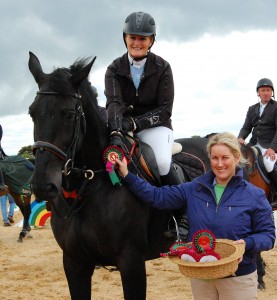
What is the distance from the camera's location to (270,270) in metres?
7.00

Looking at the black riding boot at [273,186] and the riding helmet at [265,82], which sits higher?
the riding helmet at [265,82]

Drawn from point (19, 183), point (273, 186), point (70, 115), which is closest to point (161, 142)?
point (70, 115)

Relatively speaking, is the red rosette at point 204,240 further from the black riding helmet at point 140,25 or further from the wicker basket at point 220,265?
the black riding helmet at point 140,25

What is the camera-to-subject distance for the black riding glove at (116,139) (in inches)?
146

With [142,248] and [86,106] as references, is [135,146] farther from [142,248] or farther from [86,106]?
[142,248]

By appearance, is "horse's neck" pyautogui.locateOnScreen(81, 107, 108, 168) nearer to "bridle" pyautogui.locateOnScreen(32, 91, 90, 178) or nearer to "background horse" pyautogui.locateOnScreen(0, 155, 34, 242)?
"bridle" pyautogui.locateOnScreen(32, 91, 90, 178)

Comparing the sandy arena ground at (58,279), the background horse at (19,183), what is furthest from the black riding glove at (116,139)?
the background horse at (19,183)

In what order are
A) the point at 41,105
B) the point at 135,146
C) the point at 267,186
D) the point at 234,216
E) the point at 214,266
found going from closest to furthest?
the point at 214,266 → the point at 234,216 → the point at 41,105 → the point at 135,146 → the point at 267,186

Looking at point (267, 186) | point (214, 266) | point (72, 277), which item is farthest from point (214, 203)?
point (267, 186)

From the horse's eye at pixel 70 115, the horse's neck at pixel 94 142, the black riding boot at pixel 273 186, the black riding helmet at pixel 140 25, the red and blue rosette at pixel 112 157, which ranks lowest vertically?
the black riding boot at pixel 273 186

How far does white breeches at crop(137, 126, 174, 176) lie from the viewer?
3.98 meters

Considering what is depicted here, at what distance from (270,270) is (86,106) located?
460cm

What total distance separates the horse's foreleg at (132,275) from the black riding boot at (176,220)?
0.47m

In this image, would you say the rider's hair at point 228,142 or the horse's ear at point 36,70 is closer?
the rider's hair at point 228,142
